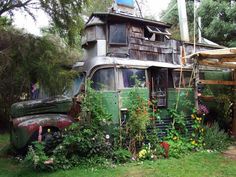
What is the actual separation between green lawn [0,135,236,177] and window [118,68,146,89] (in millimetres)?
2312

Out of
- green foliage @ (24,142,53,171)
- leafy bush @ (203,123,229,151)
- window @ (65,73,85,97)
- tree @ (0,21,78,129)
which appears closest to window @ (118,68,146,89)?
window @ (65,73,85,97)

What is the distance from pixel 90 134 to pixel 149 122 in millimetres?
1689

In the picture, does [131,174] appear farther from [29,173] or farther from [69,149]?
[29,173]

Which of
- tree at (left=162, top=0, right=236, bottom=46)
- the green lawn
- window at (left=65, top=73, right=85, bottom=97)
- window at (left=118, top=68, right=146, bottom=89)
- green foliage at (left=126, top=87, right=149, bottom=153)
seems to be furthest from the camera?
tree at (left=162, top=0, right=236, bottom=46)

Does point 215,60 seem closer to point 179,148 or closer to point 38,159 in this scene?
point 179,148

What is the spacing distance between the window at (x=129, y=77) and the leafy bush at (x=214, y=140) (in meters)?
2.25

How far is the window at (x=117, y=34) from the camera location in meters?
10.0

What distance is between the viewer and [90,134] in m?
7.11

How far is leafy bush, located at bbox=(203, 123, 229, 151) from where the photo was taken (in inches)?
328

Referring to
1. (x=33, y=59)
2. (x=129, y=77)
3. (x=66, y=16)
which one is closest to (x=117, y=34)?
(x=129, y=77)

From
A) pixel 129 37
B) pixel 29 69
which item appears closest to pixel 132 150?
pixel 29 69

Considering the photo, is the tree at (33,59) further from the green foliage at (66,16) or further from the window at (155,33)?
the window at (155,33)

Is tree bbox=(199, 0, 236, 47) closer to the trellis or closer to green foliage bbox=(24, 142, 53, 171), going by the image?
the trellis

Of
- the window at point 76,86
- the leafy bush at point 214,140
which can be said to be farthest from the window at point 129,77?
the leafy bush at point 214,140
